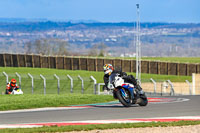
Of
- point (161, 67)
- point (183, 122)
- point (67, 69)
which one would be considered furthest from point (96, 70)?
point (183, 122)

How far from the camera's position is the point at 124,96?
17953mm

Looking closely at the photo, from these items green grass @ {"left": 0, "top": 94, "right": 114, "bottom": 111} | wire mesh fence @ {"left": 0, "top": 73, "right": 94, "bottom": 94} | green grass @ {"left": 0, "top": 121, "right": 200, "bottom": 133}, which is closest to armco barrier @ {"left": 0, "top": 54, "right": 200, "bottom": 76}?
wire mesh fence @ {"left": 0, "top": 73, "right": 94, "bottom": 94}

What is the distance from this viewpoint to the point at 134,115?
1534cm

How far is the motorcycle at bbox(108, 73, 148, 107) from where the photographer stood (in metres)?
17.8

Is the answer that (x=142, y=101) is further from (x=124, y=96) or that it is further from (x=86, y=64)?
(x=86, y=64)

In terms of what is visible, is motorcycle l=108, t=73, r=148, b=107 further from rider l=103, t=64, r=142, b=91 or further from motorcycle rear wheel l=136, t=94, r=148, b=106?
rider l=103, t=64, r=142, b=91

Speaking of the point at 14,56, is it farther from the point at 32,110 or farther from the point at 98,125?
the point at 98,125

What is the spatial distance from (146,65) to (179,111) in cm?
6265

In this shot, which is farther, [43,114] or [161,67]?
[161,67]

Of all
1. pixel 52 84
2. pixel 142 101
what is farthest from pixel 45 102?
pixel 52 84

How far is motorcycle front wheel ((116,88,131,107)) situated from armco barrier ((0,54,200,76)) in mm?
57345

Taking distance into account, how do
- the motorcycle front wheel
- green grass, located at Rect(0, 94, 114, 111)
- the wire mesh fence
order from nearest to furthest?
1. the motorcycle front wheel
2. green grass, located at Rect(0, 94, 114, 111)
3. the wire mesh fence

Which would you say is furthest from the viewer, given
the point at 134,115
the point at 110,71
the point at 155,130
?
the point at 110,71

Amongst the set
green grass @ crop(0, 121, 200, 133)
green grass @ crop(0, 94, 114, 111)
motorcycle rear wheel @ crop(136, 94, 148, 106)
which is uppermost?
green grass @ crop(0, 121, 200, 133)
